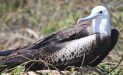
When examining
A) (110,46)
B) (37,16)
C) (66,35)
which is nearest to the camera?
(66,35)

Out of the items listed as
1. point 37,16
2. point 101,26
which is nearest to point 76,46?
point 101,26

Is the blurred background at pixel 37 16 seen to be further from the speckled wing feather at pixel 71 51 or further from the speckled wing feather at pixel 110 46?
the speckled wing feather at pixel 71 51

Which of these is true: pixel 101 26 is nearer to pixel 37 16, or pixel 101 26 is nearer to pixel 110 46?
pixel 110 46

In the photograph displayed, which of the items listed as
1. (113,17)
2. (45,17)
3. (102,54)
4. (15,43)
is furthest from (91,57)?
(45,17)

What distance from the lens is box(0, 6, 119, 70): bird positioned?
279 inches

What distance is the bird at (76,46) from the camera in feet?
23.3

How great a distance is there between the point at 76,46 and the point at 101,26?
0.36 m

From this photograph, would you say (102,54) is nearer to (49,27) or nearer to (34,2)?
(49,27)

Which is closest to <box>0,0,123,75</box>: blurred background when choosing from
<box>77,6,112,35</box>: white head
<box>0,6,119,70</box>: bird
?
<box>77,6,112,35</box>: white head

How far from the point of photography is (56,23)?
11281 millimetres

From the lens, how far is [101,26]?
7.16 meters

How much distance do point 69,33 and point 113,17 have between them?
2791mm

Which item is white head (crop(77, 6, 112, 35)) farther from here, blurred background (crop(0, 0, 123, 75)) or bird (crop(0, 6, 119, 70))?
blurred background (crop(0, 0, 123, 75))

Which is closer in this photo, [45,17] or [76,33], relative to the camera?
[76,33]
